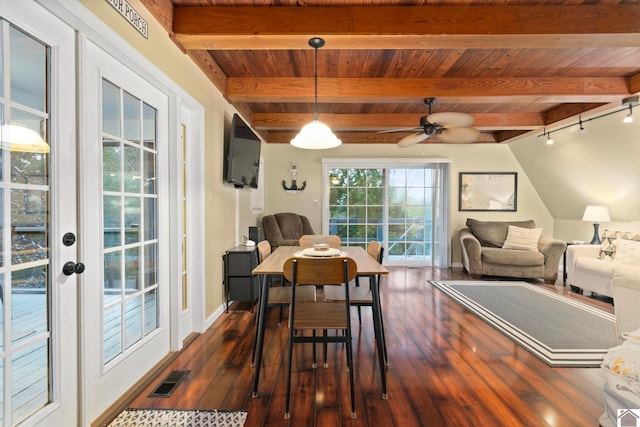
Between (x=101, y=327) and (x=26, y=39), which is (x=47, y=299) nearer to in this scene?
(x=101, y=327)

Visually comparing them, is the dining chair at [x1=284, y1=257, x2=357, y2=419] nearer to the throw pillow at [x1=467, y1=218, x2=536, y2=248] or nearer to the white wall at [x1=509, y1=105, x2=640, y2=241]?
the white wall at [x1=509, y1=105, x2=640, y2=241]

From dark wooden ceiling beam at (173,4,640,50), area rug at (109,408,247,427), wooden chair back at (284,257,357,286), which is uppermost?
dark wooden ceiling beam at (173,4,640,50)

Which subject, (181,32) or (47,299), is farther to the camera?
(181,32)

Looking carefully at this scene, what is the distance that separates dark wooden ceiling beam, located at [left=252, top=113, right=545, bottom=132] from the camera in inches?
175

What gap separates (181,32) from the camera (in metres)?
2.13

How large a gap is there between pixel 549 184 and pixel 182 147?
5.81 m

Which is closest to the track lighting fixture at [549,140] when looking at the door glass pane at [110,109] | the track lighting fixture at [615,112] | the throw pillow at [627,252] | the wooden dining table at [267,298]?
the track lighting fixture at [615,112]

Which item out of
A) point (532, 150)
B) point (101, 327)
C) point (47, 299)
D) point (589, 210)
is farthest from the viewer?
point (532, 150)

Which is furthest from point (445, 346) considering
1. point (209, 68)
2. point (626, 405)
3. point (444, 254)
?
point (444, 254)

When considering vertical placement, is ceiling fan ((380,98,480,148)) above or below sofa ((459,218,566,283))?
above

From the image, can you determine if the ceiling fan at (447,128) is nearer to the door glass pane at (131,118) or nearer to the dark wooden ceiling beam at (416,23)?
the dark wooden ceiling beam at (416,23)

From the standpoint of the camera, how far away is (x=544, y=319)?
3.08 metres

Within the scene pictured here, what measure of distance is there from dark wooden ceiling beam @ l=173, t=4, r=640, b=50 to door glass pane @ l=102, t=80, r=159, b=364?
74cm

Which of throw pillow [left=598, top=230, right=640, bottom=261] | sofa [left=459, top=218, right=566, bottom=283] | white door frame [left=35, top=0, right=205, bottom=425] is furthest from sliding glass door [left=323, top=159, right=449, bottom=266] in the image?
white door frame [left=35, top=0, right=205, bottom=425]
